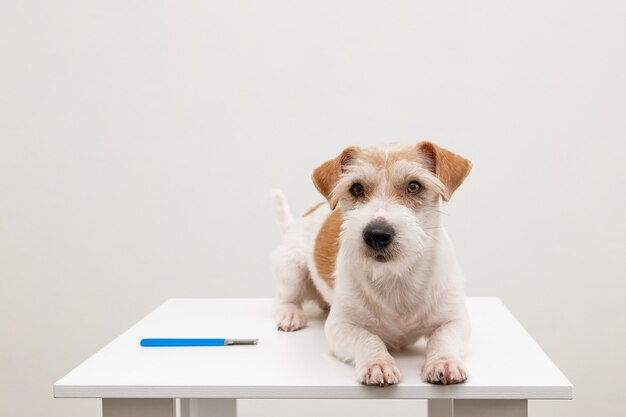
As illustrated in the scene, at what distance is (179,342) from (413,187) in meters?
0.72

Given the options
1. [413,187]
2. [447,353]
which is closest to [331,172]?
[413,187]

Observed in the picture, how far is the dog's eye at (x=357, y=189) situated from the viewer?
1834mm

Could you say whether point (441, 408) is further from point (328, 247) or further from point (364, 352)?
point (364, 352)

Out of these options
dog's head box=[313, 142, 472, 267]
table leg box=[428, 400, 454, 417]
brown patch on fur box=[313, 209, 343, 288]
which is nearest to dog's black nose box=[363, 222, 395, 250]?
dog's head box=[313, 142, 472, 267]

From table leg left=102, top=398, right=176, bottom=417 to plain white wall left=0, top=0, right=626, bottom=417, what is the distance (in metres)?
1.75

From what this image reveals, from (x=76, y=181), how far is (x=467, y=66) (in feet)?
5.71

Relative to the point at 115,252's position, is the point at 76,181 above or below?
above

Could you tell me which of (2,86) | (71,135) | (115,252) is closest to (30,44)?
(2,86)

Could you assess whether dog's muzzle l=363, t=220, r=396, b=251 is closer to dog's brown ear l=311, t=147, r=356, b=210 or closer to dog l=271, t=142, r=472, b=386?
dog l=271, t=142, r=472, b=386

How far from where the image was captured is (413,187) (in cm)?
181

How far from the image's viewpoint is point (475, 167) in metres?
3.37

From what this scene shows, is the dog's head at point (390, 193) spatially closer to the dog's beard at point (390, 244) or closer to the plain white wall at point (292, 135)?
the dog's beard at point (390, 244)

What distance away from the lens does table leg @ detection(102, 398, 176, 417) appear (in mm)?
1735

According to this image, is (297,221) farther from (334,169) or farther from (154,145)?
(154,145)
